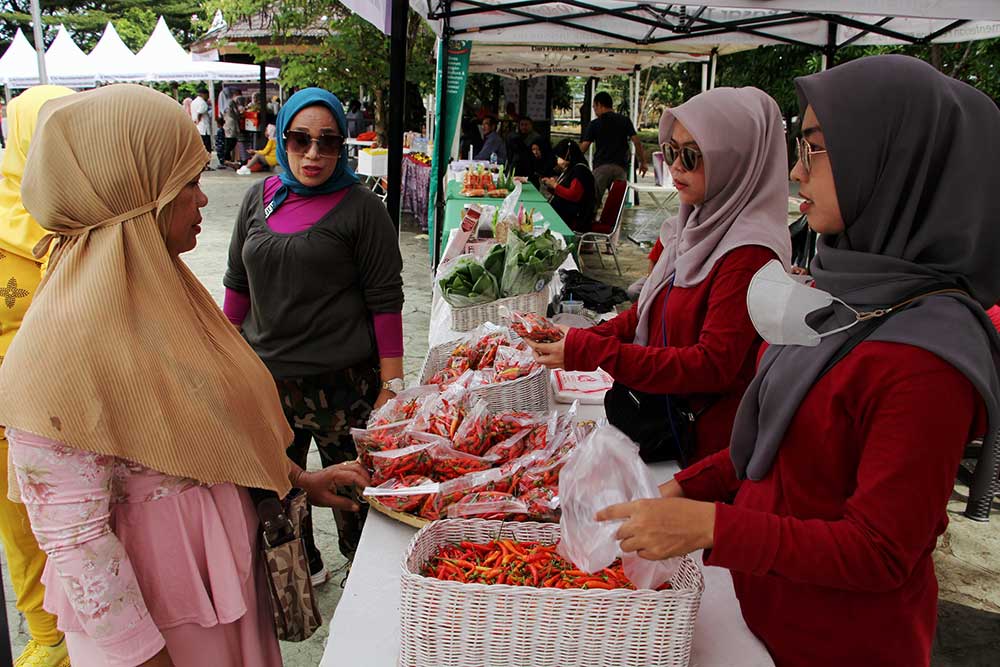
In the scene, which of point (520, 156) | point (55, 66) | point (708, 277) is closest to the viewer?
point (708, 277)

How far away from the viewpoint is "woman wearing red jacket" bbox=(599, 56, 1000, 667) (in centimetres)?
105

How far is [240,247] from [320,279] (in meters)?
0.39

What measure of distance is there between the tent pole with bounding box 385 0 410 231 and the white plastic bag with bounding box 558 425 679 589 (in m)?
2.42

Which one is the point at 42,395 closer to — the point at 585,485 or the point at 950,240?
the point at 585,485

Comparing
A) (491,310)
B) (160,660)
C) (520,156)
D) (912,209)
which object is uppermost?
(520,156)

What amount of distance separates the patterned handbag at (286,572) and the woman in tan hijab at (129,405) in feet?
0.18

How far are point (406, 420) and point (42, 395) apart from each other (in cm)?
91

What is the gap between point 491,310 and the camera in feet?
10.5

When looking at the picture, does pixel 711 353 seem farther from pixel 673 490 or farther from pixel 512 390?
pixel 512 390

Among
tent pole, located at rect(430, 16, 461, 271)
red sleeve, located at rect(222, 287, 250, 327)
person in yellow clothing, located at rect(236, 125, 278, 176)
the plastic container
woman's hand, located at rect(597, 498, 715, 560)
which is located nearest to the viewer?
woman's hand, located at rect(597, 498, 715, 560)

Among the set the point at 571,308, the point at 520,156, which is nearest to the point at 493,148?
the point at 520,156

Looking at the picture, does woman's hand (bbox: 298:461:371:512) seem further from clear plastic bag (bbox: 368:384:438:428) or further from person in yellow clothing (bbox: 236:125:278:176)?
person in yellow clothing (bbox: 236:125:278:176)

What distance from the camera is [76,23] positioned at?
3603cm

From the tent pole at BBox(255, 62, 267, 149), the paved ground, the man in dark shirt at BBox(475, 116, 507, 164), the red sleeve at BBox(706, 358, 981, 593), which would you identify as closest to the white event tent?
the tent pole at BBox(255, 62, 267, 149)
